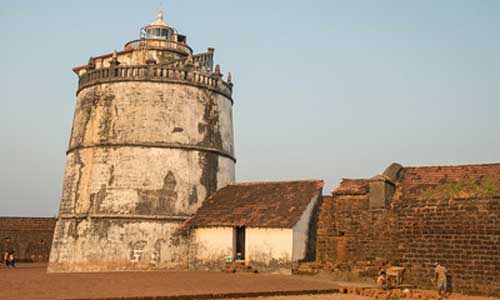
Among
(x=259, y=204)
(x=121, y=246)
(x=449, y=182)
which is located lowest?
(x=121, y=246)

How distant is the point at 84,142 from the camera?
74.9 ft

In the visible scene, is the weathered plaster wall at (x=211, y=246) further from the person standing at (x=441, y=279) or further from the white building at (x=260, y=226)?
the person standing at (x=441, y=279)

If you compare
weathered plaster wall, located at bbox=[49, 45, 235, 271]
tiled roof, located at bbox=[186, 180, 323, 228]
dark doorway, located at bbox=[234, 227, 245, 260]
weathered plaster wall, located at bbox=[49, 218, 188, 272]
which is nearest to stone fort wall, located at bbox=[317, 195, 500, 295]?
tiled roof, located at bbox=[186, 180, 323, 228]

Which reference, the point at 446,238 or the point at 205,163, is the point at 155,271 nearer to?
the point at 205,163

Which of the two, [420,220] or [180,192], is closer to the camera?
[420,220]

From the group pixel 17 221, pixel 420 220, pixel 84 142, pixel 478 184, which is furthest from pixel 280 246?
pixel 17 221

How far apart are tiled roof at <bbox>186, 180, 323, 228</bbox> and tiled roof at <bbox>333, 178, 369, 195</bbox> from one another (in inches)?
37.7

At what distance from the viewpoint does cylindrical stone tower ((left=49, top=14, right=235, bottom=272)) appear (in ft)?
70.7

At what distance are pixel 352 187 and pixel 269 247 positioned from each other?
3.45 meters

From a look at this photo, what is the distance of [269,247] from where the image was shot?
1942 centimetres

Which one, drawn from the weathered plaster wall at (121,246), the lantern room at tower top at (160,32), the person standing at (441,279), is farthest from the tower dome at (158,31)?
the person standing at (441,279)

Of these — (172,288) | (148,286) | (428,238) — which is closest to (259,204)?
(428,238)

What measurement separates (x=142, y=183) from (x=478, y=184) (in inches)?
466

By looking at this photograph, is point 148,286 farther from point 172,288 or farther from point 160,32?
point 160,32
